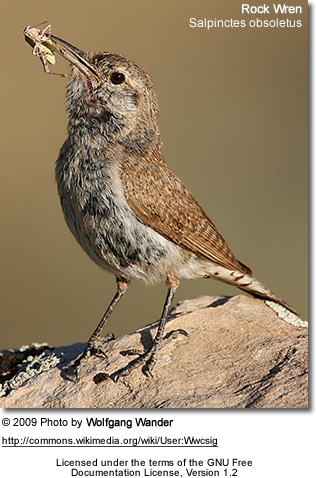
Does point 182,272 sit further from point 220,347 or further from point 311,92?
point 311,92

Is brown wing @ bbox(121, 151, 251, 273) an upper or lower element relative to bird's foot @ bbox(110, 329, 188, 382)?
upper

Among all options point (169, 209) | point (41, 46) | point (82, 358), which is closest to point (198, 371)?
Result: point (82, 358)

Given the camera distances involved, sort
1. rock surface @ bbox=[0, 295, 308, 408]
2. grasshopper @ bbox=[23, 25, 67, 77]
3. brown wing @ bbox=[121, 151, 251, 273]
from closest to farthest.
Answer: rock surface @ bbox=[0, 295, 308, 408], brown wing @ bbox=[121, 151, 251, 273], grasshopper @ bbox=[23, 25, 67, 77]

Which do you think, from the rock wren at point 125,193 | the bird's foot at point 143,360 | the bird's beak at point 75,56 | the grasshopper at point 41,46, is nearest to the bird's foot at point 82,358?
the rock wren at point 125,193

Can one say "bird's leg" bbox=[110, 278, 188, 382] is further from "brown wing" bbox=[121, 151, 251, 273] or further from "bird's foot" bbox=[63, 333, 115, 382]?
"brown wing" bbox=[121, 151, 251, 273]

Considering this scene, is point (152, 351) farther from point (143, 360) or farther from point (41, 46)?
point (41, 46)

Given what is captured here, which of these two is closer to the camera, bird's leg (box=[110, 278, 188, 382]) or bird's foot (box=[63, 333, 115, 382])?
bird's leg (box=[110, 278, 188, 382])

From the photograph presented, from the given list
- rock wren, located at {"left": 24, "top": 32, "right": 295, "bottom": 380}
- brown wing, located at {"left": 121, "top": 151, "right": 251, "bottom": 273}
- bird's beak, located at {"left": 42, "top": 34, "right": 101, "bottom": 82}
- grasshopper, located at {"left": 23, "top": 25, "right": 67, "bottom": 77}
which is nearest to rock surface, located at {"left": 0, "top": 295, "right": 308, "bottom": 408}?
rock wren, located at {"left": 24, "top": 32, "right": 295, "bottom": 380}
